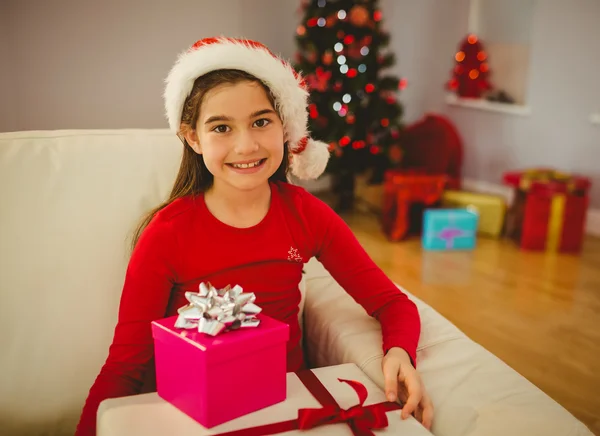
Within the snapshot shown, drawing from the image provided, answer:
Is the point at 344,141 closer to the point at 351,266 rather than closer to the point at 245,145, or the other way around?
the point at 351,266

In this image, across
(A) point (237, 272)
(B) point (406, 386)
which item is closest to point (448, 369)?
(B) point (406, 386)

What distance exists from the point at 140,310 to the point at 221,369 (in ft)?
1.04

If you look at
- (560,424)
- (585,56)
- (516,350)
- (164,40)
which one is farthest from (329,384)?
(585,56)

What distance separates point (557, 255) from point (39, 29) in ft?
10.4

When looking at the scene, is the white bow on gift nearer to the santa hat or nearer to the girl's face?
the girl's face

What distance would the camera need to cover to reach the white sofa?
1.26 meters

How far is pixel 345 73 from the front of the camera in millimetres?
4207

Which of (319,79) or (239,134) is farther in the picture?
(319,79)

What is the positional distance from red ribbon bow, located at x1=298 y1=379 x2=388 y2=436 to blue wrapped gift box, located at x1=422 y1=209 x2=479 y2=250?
291 centimetres

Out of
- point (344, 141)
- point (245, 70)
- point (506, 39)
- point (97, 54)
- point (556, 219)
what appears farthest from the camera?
point (506, 39)

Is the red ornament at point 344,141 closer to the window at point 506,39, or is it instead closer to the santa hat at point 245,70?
the window at point 506,39

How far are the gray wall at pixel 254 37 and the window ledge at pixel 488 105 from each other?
5 cm

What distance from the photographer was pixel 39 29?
3.05 meters

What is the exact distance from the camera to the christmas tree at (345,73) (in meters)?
4.16
